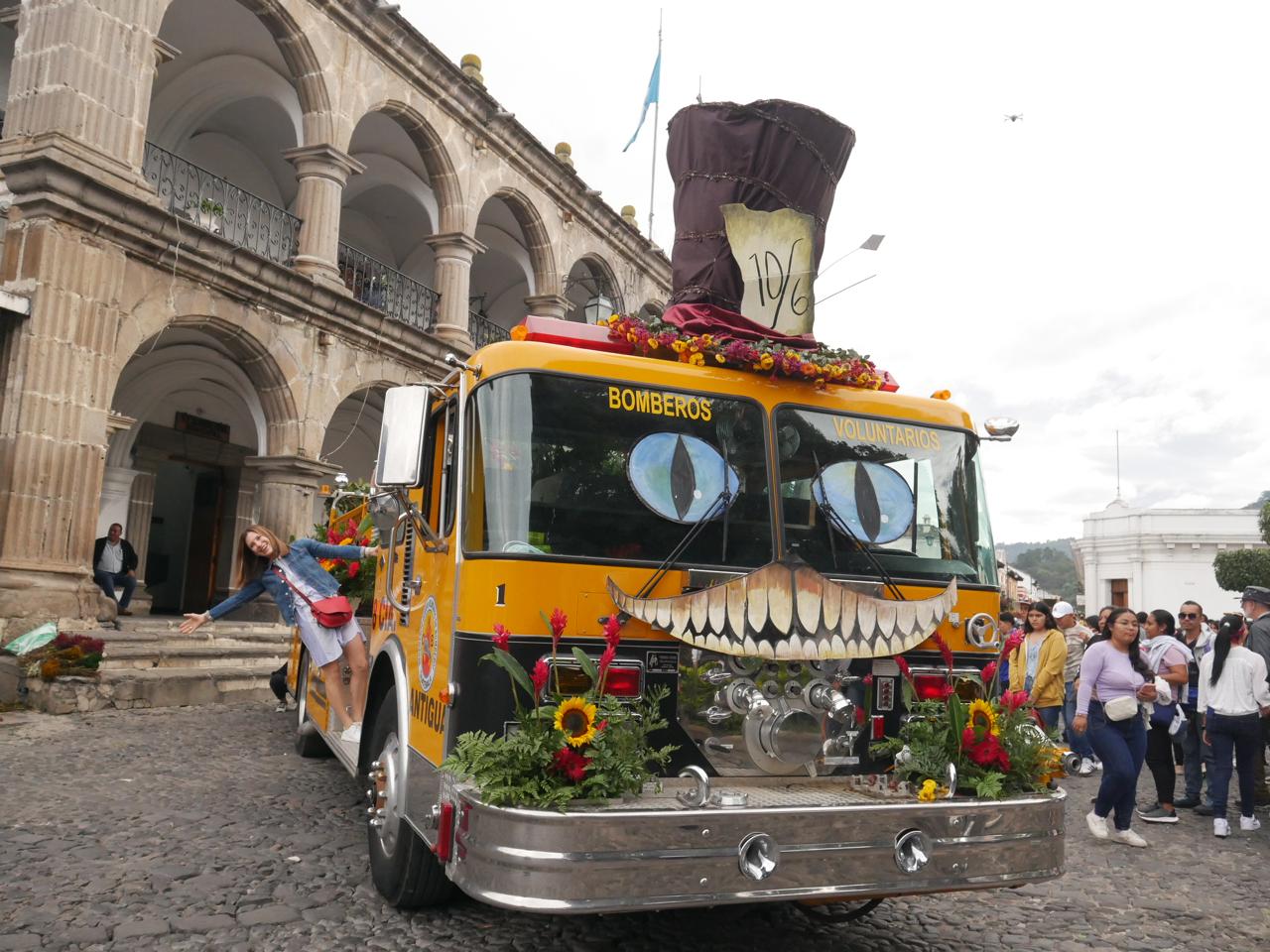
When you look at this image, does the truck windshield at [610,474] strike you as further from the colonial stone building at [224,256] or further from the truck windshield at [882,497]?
the colonial stone building at [224,256]

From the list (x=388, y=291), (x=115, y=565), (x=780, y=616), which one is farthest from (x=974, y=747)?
(x=388, y=291)

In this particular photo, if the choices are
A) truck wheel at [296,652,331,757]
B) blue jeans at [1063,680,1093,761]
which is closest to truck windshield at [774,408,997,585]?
blue jeans at [1063,680,1093,761]

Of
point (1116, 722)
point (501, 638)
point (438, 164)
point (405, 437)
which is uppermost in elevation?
point (438, 164)

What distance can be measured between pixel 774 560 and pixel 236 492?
16534mm

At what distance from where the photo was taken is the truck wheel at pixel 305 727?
721 centimetres

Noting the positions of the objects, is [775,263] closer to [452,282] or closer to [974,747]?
[974,747]

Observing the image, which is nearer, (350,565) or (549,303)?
(350,565)

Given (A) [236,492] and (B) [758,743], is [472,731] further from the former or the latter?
(A) [236,492]

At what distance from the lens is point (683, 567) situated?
3.74m

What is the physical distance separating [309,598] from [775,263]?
3589 millimetres

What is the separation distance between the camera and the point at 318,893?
438cm

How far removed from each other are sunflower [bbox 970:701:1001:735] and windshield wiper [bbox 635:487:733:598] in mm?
1187

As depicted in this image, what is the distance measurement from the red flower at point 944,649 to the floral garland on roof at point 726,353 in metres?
1.19

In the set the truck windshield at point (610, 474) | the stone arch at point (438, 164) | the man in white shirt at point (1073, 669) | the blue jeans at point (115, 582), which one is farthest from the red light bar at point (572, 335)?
the stone arch at point (438, 164)
